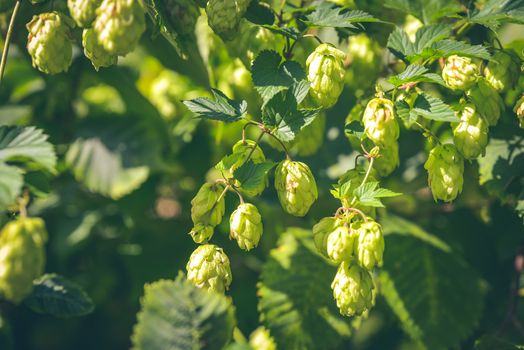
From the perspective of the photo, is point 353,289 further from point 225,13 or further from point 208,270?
point 225,13

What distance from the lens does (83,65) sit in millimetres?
1995

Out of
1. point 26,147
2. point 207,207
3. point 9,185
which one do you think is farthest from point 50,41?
point 207,207

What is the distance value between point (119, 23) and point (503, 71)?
0.72 metres

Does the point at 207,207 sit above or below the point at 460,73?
below

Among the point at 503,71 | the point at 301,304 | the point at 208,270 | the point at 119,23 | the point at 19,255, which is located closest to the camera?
the point at 19,255

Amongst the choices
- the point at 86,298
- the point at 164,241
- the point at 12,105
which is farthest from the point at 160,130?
the point at 86,298

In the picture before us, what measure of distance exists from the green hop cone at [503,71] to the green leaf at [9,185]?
870mm

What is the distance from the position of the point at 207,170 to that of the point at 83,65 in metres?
0.51

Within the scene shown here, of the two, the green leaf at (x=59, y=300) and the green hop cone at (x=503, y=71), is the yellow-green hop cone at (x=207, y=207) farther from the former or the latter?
the green hop cone at (x=503, y=71)

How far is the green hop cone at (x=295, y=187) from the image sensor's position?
1.12 m

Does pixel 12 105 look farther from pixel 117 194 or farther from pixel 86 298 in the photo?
pixel 86 298

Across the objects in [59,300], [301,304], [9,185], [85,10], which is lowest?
[301,304]

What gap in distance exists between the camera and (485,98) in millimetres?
1181

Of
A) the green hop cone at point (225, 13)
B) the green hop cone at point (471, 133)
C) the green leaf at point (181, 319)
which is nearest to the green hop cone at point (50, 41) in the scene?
the green hop cone at point (225, 13)
